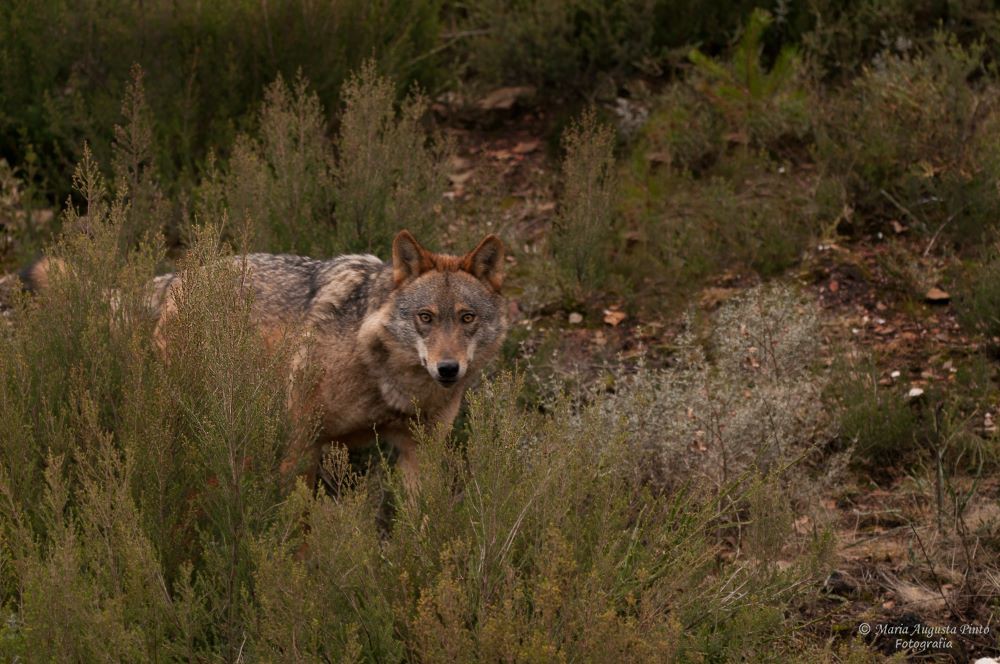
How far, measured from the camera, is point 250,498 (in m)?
3.69

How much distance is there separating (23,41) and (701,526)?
6576 millimetres

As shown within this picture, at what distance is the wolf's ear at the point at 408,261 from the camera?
5.30m

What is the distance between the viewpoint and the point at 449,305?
17.2ft

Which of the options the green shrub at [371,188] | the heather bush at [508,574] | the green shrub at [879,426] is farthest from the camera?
the green shrub at [371,188]

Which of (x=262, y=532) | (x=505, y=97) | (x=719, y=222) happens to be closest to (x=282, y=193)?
(x=719, y=222)

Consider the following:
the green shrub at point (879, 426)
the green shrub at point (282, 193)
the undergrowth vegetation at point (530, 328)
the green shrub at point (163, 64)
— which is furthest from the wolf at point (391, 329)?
the green shrub at point (163, 64)

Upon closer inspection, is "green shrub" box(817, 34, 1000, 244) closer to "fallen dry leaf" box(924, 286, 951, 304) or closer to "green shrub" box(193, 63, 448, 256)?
"fallen dry leaf" box(924, 286, 951, 304)

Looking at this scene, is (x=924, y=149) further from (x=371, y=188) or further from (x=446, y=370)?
(x=446, y=370)

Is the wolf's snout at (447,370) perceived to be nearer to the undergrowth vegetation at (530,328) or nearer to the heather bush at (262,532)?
the undergrowth vegetation at (530,328)

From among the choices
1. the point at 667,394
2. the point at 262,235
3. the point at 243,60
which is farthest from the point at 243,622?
the point at 243,60

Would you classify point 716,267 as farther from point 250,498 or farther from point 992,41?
point 250,498

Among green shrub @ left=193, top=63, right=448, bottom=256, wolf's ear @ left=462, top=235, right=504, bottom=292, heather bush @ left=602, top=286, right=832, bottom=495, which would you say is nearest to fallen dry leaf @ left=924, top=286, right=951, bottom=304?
heather bush @ left=602, top=286, right=832, bottom=495

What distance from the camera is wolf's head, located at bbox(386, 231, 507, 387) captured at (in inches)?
202

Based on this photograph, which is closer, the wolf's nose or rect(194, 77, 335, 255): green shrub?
the wolf's nose
